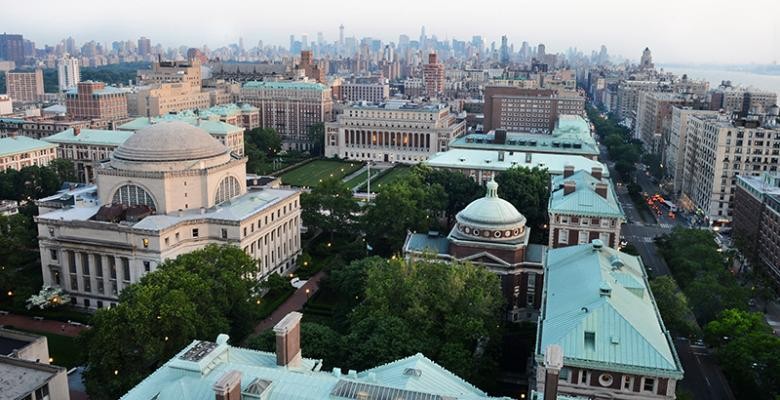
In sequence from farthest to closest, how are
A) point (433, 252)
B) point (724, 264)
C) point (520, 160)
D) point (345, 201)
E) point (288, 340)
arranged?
point (520, 160)
point (345, 201)
point (724, 264)
point (433, 252)
point (288, 340)

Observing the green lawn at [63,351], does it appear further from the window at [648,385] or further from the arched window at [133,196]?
the window at [648,385]

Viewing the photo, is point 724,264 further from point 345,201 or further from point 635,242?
point 345,201

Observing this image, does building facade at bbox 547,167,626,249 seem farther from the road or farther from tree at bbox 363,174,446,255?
tree at bbox 363,174,446,255

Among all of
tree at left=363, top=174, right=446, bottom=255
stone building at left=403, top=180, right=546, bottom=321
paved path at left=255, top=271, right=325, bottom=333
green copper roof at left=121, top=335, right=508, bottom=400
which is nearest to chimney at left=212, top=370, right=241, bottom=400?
green copper roof at left=121, top=335, right=508, bottom=400

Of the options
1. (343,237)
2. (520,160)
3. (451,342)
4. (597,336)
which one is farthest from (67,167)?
(597,336)

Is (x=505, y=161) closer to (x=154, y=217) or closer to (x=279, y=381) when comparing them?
(x=154, y=217)

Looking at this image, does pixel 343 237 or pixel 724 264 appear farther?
pixel 343 237
